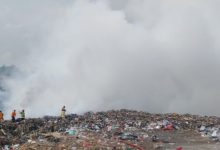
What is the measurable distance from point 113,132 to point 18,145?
6.38 meters

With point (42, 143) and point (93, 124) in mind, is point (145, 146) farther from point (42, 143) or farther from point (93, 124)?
point (93, 124)

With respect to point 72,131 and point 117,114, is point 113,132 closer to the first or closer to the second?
point 72,131

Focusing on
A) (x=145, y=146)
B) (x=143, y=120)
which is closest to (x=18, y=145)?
(x=145, y=146)

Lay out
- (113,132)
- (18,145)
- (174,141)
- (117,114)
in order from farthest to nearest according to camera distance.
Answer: (117,114) < (113,132) < (174,141) < (18,145)

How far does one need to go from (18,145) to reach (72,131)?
13.8ft

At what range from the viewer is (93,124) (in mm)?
28391

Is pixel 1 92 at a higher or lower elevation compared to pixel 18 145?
higher

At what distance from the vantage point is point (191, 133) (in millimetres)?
26812

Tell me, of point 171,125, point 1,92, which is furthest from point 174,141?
point 1,92

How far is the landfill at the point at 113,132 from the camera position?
2117 cm

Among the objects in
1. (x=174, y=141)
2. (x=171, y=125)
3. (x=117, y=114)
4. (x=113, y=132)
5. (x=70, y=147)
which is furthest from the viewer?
(x=117, y=114)

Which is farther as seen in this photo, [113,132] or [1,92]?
[1,92]

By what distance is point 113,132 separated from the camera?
25844 mm

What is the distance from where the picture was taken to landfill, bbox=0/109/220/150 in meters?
21.2
